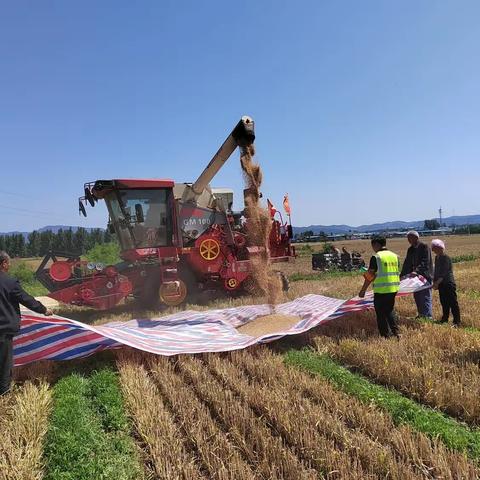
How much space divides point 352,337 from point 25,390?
4025 millimetres

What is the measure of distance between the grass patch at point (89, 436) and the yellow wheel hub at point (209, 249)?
566 centimetres

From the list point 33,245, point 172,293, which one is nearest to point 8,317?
point 172,293

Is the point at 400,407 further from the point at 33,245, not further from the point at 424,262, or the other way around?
the point at 33,245

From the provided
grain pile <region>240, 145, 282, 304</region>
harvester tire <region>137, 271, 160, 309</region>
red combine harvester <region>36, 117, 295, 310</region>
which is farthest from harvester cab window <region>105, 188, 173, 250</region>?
grain pile <region>240, 145, 282, 304</region>

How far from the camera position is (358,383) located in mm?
4508

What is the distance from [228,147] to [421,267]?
4307 mm

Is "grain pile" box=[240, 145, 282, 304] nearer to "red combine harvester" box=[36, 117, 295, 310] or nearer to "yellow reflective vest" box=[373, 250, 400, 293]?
"red combine harvester" box=[36, 117, 295, 310]

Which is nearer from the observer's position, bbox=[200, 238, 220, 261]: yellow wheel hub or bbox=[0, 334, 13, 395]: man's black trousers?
Answer: bbox=[0, 334, 13, 395]: man's black trousers

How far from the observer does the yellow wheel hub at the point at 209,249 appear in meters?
10.4

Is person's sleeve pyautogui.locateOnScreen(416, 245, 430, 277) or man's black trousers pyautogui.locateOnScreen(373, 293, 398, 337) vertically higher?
person's sleeve pyautogui.locateOnScreen(416, 245, 430, 277)

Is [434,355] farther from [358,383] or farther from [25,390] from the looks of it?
[25,390]

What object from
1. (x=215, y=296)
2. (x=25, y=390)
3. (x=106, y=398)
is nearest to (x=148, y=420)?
(x=106, y=398)

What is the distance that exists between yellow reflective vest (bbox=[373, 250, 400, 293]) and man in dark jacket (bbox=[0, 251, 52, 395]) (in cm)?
440

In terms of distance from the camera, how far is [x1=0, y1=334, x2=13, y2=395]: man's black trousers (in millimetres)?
4832
